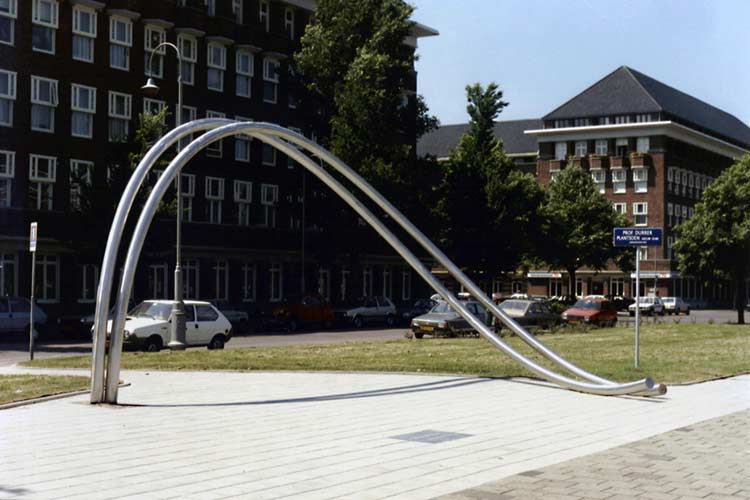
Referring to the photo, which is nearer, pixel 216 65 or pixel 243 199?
pixel 216 65

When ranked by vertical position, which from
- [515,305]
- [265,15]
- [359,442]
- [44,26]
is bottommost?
[359,442]

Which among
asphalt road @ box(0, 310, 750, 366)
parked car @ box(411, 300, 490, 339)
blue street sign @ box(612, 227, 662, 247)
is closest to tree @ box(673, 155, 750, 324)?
asphalt road @ box(0, 310, 750, 366)

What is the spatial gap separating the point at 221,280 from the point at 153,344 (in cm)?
2839

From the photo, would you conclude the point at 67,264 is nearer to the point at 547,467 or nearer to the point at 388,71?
the point at 388,71

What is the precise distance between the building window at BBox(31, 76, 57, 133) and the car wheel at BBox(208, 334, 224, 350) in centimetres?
2034

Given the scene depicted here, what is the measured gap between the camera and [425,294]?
72000 mm

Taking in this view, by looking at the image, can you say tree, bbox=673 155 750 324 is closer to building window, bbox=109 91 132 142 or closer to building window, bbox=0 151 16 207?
building window, bbox=109 91 132 142

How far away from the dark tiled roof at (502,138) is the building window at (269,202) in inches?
2204

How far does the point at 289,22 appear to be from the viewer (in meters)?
60.7

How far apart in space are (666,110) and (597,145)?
741cm

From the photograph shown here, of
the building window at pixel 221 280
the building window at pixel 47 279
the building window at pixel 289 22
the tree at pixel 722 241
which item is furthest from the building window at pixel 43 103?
the tree at pixel 722 241

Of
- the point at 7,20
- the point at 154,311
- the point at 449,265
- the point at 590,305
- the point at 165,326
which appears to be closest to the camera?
the point at 449,265

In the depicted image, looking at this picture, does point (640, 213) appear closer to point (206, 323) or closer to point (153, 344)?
point (206, 323)

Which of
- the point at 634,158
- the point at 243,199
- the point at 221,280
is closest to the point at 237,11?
the point at 243,199
